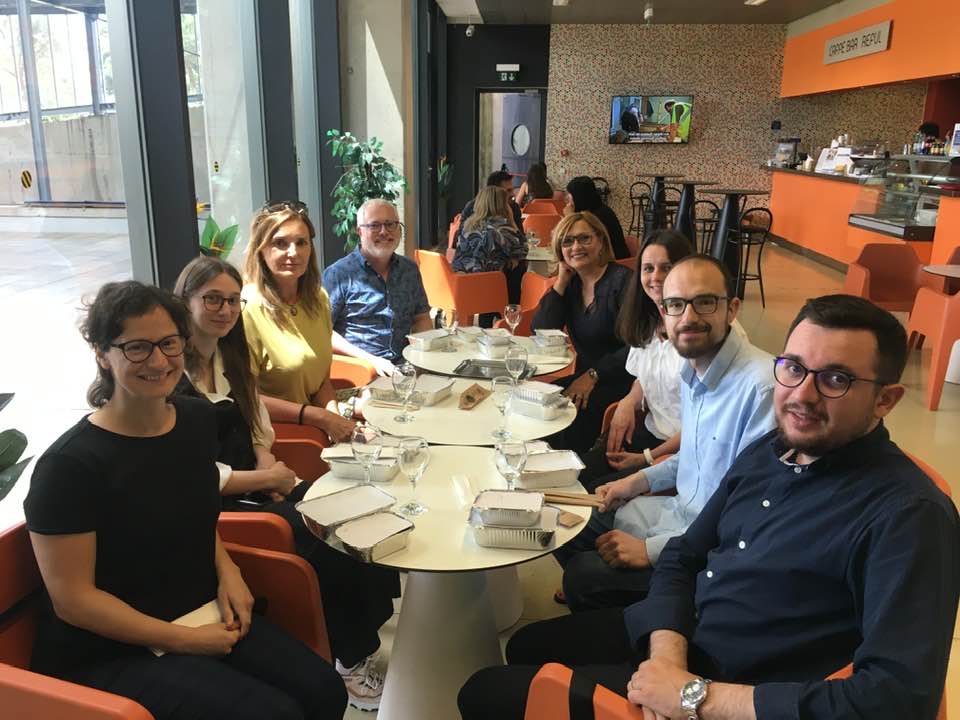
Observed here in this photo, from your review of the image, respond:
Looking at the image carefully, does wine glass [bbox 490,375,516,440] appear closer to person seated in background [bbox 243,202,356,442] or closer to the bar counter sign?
person seated in background [bbox 243,202,356,442]

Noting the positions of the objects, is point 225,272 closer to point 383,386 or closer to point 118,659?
point 383,386

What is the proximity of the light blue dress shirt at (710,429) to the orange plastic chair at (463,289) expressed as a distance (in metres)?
2.96

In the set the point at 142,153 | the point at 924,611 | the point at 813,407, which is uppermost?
the point at 142,153

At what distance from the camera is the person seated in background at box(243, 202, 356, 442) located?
293 cm

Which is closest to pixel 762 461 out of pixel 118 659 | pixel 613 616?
pixel 613 616

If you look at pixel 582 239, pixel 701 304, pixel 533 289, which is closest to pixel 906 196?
pixel 533 289

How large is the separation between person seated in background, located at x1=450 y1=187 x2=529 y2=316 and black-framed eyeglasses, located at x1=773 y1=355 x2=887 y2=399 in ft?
14.0

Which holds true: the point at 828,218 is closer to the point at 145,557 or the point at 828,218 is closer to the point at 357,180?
the point at 357,180

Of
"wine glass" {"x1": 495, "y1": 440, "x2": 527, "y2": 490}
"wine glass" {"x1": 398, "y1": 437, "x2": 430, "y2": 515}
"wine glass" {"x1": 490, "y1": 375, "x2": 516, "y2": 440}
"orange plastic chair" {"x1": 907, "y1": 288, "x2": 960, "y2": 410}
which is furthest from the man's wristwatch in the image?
"orange plastic chair" {"x1": 907, "y1": 288, "x2": 960, "y2": 410}

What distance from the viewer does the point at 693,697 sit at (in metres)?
1.31

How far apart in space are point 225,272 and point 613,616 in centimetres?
153

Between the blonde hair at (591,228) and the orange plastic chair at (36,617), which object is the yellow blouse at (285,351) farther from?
the blonde hair at (591,228)

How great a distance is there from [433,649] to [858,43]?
36.1 feet

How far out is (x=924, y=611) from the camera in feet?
3.83
